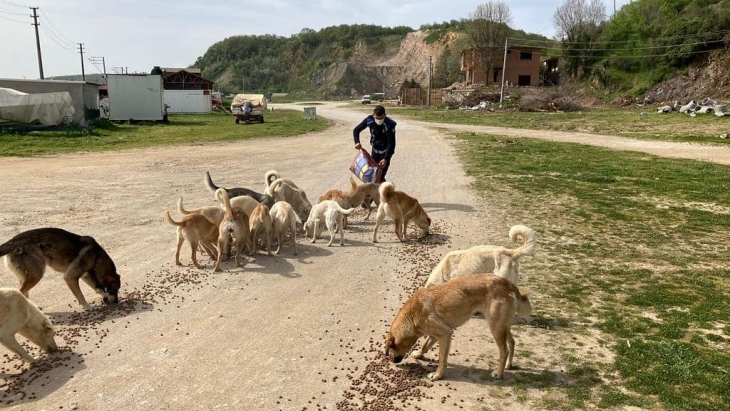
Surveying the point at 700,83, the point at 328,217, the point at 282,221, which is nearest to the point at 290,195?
the point at 328,217

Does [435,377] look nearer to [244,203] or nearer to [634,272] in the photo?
[634,272]

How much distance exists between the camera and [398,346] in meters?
5.57

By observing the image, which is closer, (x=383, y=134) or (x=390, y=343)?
(x=390, y=343)

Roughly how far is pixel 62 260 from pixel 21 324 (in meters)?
1.65

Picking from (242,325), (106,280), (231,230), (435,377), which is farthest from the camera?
(231,230)

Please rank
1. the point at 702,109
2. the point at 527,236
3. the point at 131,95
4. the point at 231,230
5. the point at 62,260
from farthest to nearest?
the point at 131,95 < the point at 702,109 < the point at 231,230 < the point at 62,260 < the point at 527,236

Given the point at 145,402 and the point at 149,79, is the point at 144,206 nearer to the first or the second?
the point at 145,402

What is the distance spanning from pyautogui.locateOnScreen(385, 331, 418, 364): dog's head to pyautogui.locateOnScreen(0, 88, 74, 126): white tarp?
1292 inches

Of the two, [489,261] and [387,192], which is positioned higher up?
[387,192]

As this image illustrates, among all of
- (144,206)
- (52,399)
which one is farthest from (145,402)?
(144,206)

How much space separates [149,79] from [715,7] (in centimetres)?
6346

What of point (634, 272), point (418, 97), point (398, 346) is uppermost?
point (418, 97)

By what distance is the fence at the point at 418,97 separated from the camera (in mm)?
75875

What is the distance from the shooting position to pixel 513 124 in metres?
40.0
